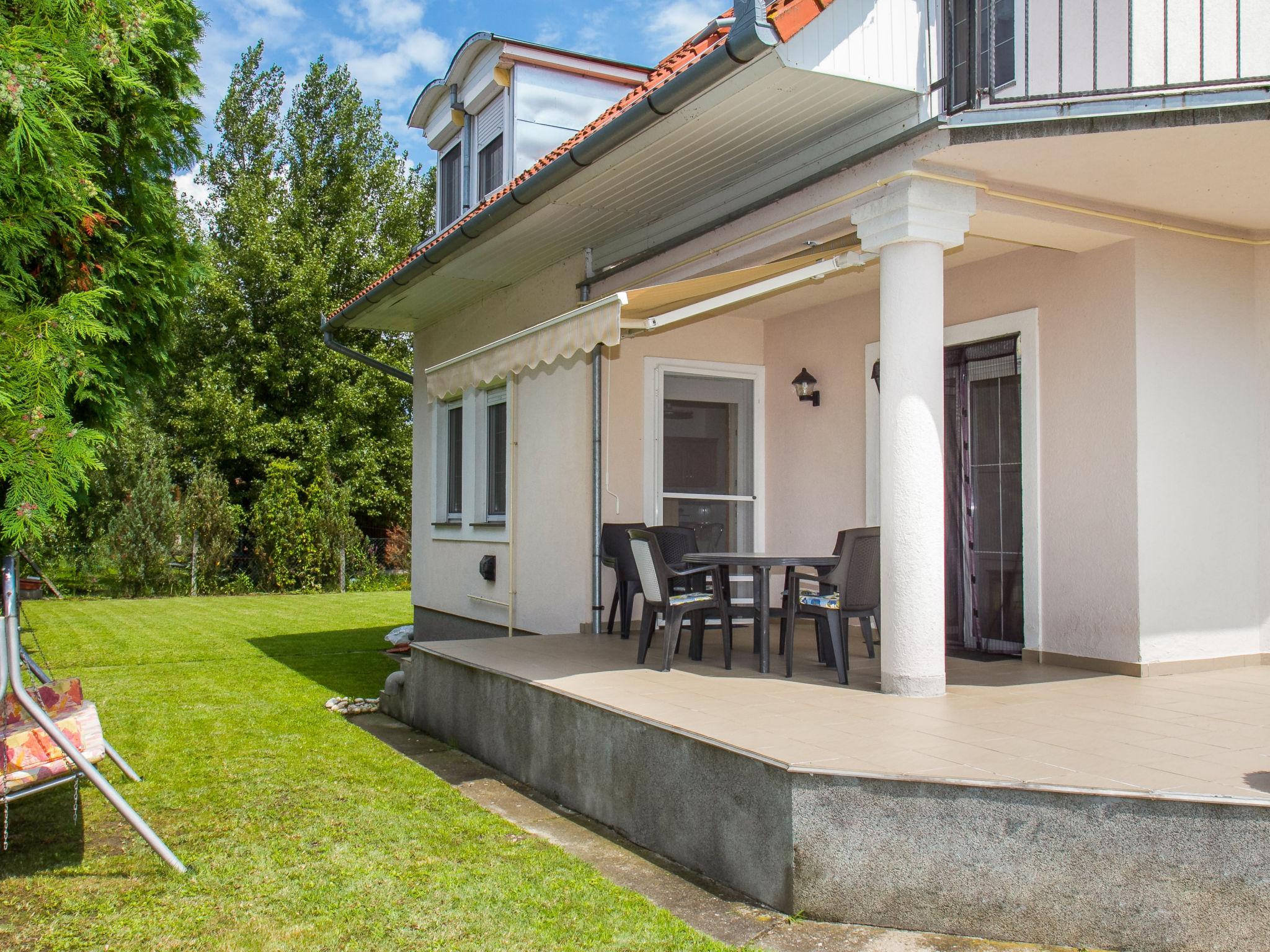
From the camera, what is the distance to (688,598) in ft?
27.0

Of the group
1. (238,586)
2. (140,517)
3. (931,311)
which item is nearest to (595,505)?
(931,311)

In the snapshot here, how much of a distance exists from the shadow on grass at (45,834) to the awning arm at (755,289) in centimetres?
544

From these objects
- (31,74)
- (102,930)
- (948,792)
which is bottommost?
(102,930)

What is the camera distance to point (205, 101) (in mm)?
6980

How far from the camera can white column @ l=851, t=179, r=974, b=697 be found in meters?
6.91

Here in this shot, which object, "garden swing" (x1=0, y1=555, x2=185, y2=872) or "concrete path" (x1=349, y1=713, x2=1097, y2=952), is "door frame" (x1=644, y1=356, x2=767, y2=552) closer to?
"concrete path" (x1=349, y1=713, x2=1097, y2=952)

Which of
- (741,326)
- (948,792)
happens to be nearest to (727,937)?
(948,792)

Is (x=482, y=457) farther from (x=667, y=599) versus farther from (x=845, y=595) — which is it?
(x=845, y=595)

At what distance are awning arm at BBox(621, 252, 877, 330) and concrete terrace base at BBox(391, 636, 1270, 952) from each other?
12.3 feet

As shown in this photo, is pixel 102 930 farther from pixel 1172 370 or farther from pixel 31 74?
pixel 1172 370

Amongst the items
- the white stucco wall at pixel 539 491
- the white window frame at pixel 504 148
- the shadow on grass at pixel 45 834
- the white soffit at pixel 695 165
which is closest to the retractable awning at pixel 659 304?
the white soffit at pixel 695 165

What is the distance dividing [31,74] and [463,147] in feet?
39.9

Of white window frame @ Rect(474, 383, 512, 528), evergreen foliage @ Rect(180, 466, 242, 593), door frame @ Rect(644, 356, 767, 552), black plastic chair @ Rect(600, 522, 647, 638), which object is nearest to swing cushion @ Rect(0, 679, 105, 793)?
black plastic chair @ Rect(600, 522, 647, 638)

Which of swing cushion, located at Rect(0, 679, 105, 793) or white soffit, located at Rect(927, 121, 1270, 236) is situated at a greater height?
white soffit, located at Rect(927, 121, 1270, 236)
